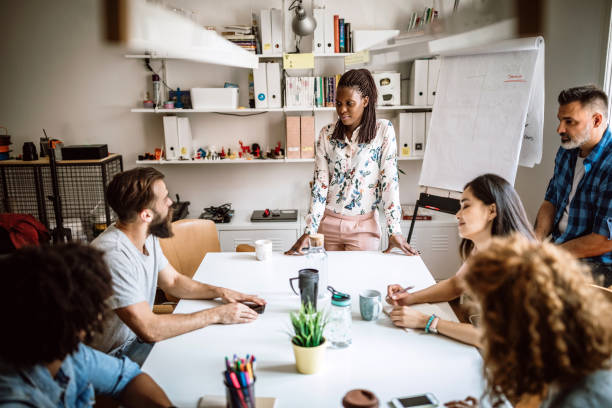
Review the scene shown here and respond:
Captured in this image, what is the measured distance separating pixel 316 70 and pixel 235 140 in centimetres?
89

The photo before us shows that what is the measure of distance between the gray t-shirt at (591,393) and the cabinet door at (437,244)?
2.72 m

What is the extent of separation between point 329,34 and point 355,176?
5.31 ft

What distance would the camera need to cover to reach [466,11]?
2.46 ft

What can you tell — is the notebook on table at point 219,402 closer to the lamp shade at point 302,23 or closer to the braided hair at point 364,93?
the braided hair at point 364,93

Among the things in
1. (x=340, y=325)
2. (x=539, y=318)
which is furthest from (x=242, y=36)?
(x=539, y=318)

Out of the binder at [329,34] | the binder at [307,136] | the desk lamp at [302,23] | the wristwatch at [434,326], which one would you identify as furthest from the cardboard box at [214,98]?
the wristwatch at [434,326]

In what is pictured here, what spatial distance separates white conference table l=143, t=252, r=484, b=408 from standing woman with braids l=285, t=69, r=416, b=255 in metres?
0.57

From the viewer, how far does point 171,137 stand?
11.6 ft

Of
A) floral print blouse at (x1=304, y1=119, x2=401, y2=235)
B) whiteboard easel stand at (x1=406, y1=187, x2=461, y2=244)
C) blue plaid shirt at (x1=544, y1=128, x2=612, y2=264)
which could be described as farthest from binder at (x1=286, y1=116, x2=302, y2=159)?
blue plaid shirt at (x1=544, y1=128, x2=612, y2=264)

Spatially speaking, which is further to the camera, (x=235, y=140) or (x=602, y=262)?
(x=235, y=140)

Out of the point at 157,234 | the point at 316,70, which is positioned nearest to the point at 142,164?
the point at 316,70

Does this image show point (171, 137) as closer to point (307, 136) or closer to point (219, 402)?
point (307, 136)

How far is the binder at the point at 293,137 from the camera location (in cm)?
350

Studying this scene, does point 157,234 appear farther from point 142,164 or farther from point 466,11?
point 142,164
